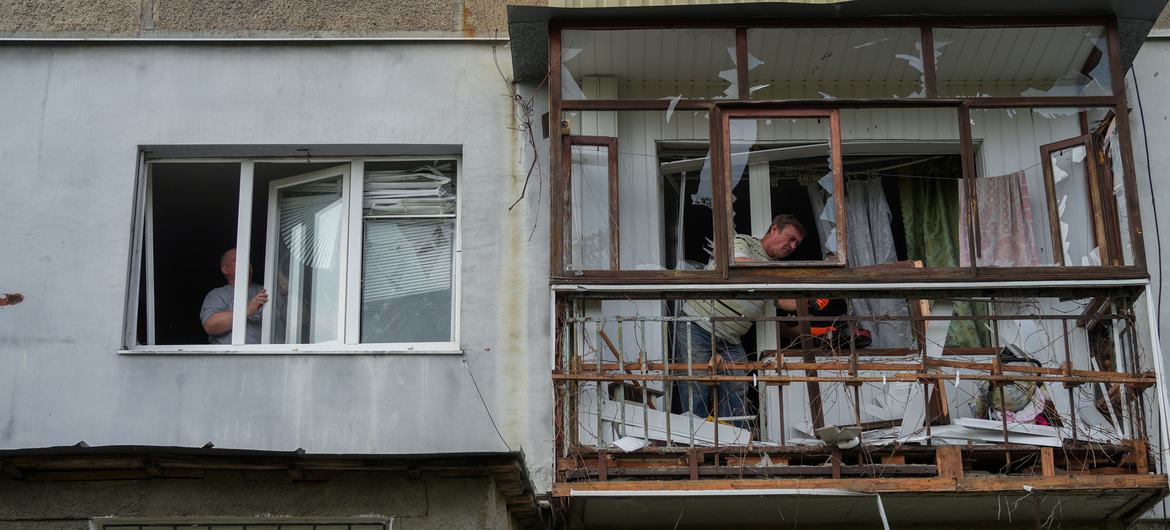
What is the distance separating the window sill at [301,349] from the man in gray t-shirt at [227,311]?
157mm

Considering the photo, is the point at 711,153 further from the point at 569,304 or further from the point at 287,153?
the point at 287,153

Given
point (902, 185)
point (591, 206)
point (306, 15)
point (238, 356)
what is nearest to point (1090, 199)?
point (902, 185)

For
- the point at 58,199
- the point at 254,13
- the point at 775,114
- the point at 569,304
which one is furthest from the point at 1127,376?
the point at 58,199

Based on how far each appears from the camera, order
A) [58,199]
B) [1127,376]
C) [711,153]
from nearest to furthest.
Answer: [1127,376]
[711,153]
[58,199]

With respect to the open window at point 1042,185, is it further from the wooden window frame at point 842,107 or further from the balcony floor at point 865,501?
the balcony floor at point 865,501

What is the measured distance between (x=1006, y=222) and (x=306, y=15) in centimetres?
506

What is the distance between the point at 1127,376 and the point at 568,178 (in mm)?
3512

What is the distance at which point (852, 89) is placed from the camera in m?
9.66

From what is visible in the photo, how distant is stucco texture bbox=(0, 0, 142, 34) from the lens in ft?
31.6

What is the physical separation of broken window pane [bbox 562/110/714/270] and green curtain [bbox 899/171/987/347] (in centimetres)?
150

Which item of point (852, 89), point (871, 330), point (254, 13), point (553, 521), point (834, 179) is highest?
point (254, 13)

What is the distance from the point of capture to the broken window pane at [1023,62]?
29.1 ft

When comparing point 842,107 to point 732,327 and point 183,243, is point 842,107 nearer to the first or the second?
point 732,327

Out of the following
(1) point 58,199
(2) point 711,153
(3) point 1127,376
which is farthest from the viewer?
(1) point 58,199
